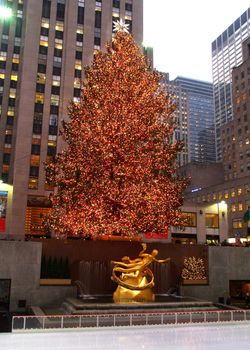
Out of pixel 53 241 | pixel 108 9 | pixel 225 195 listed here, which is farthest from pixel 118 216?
pixel 225 195

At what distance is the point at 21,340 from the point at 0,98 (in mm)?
69736

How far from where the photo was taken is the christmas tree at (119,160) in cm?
2992

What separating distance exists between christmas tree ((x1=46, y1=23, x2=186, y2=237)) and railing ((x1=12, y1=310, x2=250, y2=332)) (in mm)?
10354

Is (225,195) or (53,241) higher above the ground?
(225,195)

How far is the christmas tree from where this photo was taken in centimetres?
2992

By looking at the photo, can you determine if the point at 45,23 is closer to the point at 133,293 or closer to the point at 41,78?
the point at 41,78

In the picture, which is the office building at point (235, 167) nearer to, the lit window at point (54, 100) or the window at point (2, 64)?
the lit window at point (54, 100)

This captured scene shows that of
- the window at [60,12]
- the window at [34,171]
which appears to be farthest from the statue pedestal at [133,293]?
the window at [60,12]

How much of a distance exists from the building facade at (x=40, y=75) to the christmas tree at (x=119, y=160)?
31.9 meters

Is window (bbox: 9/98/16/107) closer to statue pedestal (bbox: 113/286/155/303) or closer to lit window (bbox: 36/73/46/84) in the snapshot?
lit window (bbox: 36/73/46/84)

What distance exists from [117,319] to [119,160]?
1404cm

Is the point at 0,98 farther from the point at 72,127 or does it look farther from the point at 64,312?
the point at 64,312

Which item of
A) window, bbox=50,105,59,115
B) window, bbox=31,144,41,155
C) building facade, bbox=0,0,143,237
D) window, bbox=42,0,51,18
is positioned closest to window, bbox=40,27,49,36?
building facade, bbox=0,0,143,237

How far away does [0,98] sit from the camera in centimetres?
7931
